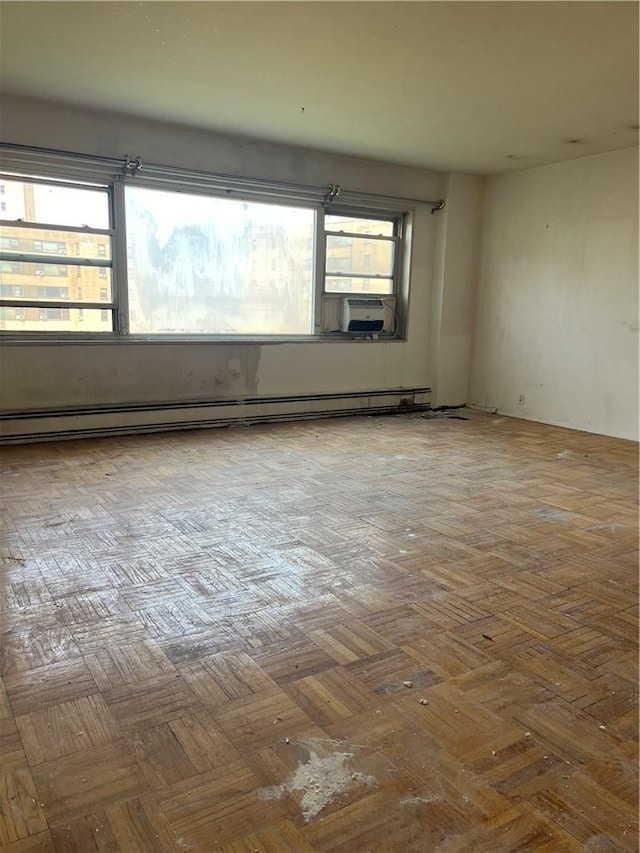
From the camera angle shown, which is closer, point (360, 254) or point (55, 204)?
point (55, 204)

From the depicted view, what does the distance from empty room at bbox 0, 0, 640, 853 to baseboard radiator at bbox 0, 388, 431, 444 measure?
30 mm

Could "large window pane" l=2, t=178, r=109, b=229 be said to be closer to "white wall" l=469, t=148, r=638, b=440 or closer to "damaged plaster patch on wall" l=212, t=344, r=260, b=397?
"damaged plaster patch on wall" l=212, t=344, r=260, b=397

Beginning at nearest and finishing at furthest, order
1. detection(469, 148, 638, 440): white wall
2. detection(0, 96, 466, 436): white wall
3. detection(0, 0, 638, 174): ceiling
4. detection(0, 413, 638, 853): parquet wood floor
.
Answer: detection(0, 413, 638, 853): parquet wood floor < detection(0, 0, 638, 174): ceiling < detection(0, 96, 466, 436): white wall < detection(469, 148, 638, 440): white wall

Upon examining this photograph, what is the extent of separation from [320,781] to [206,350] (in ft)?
15.2

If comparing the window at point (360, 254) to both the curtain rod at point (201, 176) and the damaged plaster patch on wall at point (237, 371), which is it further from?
the damaged plaster patch on wall at point (237, 371)

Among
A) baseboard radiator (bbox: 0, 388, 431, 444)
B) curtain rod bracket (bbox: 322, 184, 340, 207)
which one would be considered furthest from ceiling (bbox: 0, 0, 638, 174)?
baseboard radiator (bbox: 0, 388, 431, 444)

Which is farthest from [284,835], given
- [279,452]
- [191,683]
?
[279,452]

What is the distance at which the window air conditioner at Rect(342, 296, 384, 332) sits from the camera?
6.56m

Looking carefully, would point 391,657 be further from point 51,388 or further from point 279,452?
point 51,388

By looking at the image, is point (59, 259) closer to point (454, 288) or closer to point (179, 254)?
point (179, 254)

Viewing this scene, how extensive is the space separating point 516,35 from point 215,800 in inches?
147

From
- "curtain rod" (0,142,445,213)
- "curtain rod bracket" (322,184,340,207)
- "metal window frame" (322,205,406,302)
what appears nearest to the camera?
"curtain rod" (0,142,445,213)

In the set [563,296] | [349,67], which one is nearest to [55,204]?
[349,67]

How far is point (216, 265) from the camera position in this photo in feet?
18.9
